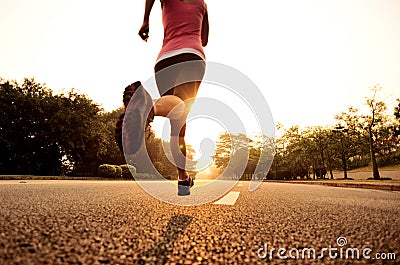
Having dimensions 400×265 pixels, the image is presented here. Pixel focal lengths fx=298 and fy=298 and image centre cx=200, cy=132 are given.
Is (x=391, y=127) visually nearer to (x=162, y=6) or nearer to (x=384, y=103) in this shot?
A: (x=384, y=103)

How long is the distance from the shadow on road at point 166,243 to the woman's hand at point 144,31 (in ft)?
7.08

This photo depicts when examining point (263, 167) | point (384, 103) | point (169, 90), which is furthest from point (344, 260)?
point (263, 167)

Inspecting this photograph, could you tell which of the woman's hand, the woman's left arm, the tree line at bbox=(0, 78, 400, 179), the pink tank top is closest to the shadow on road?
the pink tank top

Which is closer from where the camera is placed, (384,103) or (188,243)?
(188,243)

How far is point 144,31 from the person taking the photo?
3.28 meters

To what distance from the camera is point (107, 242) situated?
4.06ft

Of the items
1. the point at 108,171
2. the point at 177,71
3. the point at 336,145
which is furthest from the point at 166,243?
the point at 336,145

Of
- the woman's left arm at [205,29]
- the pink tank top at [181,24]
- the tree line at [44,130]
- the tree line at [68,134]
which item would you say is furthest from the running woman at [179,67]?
the tree line at [44,130]

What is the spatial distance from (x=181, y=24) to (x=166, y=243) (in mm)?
2639

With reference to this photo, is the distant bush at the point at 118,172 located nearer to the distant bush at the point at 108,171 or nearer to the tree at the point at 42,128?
→ the distant bush at the point at 108,171

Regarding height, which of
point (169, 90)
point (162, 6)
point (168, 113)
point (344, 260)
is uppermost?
point (162, 6)

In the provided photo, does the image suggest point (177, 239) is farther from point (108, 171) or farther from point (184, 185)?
point (108, 171)

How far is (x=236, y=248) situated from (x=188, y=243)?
22 cm

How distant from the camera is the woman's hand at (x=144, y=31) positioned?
3.26 metres
